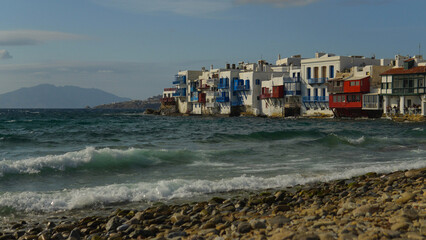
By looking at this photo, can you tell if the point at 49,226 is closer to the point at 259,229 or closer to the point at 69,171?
the point at 259,229

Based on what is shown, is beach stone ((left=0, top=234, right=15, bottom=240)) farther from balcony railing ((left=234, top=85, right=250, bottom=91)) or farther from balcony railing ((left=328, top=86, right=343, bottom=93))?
balcony railing ((left=234, top=85, right=250, bottom=91))

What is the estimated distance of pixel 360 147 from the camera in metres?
29.0

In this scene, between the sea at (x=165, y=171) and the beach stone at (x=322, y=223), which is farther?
the sea at (x=165, y=171)

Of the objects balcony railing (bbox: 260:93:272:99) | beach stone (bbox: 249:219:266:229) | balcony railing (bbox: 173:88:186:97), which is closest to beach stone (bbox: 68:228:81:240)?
beach stone (bbox: 249:219:266:229)

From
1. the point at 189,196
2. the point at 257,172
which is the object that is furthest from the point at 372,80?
the point at 189,196

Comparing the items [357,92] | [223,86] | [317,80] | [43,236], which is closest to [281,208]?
[43,236]

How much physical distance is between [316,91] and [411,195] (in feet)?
205

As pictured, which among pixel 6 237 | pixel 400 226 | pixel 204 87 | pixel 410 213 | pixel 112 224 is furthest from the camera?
pixel 204 87

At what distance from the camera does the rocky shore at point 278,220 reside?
769 centimetres

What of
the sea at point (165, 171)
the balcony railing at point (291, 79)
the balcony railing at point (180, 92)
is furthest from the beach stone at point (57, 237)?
the balcony railing at point (180, 92)

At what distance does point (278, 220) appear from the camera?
885 centimetres

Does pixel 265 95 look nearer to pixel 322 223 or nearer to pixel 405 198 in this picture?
pixel 405 198

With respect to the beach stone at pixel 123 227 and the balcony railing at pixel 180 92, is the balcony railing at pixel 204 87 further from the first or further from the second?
the beach stone at pixel 123 227

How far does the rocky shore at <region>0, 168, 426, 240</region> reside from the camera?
303 inches
